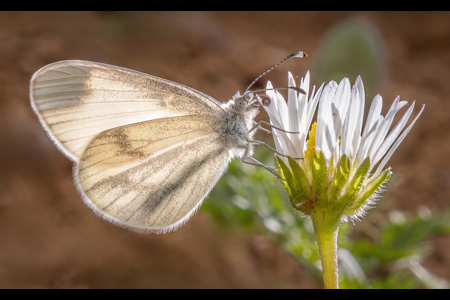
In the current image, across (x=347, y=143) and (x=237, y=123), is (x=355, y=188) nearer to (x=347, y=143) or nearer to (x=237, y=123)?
(x=347, y=143)

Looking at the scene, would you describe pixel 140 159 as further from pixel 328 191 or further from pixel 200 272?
pixel 200 272

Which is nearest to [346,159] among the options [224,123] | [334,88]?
[334,88]

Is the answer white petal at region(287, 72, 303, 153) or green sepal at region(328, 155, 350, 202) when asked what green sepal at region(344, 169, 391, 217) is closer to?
green sepal at region(328, 155, 350, 202)

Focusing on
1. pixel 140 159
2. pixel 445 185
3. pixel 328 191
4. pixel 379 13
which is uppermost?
pixel 379 13

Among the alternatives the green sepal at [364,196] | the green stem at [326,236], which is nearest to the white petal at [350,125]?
the green sepal at [364,196]

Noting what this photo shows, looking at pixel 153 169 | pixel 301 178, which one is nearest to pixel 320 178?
pixel 301 178

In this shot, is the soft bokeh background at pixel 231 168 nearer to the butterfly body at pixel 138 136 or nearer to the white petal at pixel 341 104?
the butterfly body at pixel 138 136
